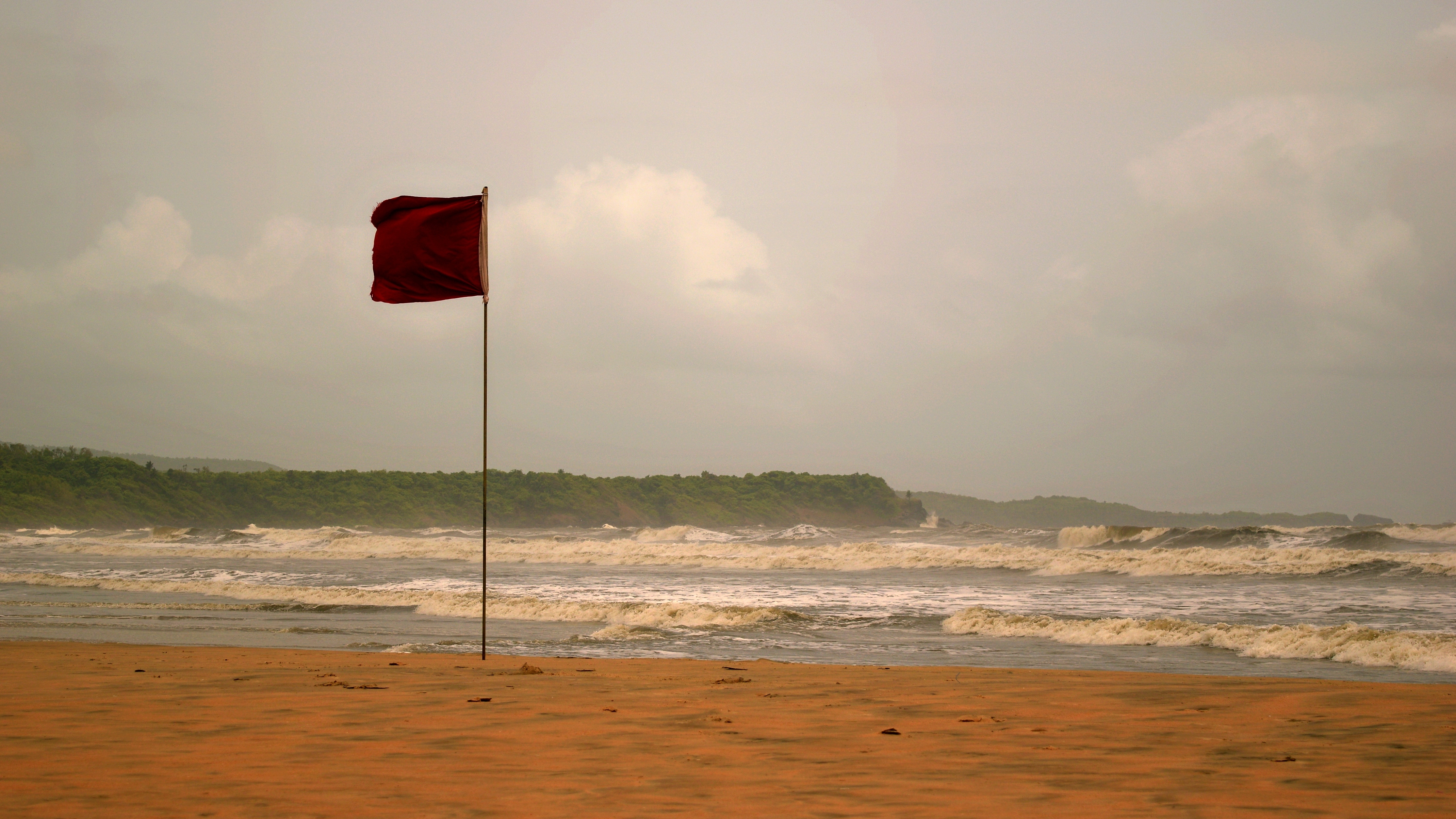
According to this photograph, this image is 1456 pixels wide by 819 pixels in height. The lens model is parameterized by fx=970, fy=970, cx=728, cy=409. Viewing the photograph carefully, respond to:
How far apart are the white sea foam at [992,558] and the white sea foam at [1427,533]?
20.9ft

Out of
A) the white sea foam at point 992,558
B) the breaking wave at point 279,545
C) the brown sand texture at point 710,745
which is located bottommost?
the breaking wave at point 279,545

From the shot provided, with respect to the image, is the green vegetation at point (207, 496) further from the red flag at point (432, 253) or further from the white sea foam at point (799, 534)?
the red flag at point (432, 253)

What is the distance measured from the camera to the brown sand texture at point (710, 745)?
4.38 m

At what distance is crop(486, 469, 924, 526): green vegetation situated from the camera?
8206 cm

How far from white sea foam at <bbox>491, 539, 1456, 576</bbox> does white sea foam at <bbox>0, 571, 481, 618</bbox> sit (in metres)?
12.9

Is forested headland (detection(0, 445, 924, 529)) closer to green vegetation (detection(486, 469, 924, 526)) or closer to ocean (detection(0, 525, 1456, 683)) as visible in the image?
green vegetation (detection(486, 469, 924, 526))

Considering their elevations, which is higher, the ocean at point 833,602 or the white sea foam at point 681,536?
the ocean at point 833,602

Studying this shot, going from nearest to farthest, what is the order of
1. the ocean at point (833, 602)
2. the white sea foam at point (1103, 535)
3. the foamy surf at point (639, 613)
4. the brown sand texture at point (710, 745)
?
the brown sand texture at point (710, 745) → the ocean at point (833, 602) → the foamy surf at point (639, 613) → the white sea foam at point (1103, 535)

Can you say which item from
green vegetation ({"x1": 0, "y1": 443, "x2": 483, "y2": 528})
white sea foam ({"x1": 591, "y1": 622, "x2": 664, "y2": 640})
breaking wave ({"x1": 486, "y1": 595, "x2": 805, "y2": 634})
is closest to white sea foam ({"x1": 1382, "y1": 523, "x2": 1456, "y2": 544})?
breaking wave ({"x1": 486, "y1": 595, "x2": 805, "y2": 634})

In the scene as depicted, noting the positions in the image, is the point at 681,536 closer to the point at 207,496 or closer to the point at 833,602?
the point at 833,602

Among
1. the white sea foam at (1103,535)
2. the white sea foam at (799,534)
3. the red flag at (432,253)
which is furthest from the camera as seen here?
the white sea foam at (799,534)

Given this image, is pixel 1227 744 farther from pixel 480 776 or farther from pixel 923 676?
pixel 480 776

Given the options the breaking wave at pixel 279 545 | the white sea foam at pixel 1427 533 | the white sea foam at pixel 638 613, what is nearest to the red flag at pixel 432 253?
the white sea foam at pixel 638 613

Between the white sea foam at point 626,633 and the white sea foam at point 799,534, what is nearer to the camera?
the white sea foam at point 626,633
